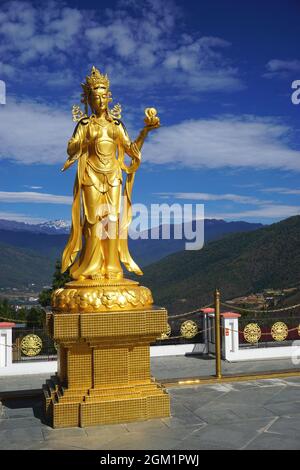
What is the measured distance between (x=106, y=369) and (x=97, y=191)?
2135mm

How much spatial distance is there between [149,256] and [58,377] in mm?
172147

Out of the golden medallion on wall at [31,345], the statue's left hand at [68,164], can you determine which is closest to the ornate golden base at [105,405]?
the statue's left hand at [68,164]

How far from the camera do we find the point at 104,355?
5391 millimetres

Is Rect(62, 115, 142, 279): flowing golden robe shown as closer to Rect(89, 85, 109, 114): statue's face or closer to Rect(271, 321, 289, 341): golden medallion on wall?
Rect(89, 85, 109, 114): statue's face

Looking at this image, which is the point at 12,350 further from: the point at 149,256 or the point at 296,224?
the point at 149,256

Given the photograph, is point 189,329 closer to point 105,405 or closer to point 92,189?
point 105,405

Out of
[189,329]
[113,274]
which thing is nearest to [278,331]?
[189,329]

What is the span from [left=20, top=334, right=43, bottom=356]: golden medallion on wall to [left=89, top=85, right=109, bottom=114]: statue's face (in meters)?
5.47
